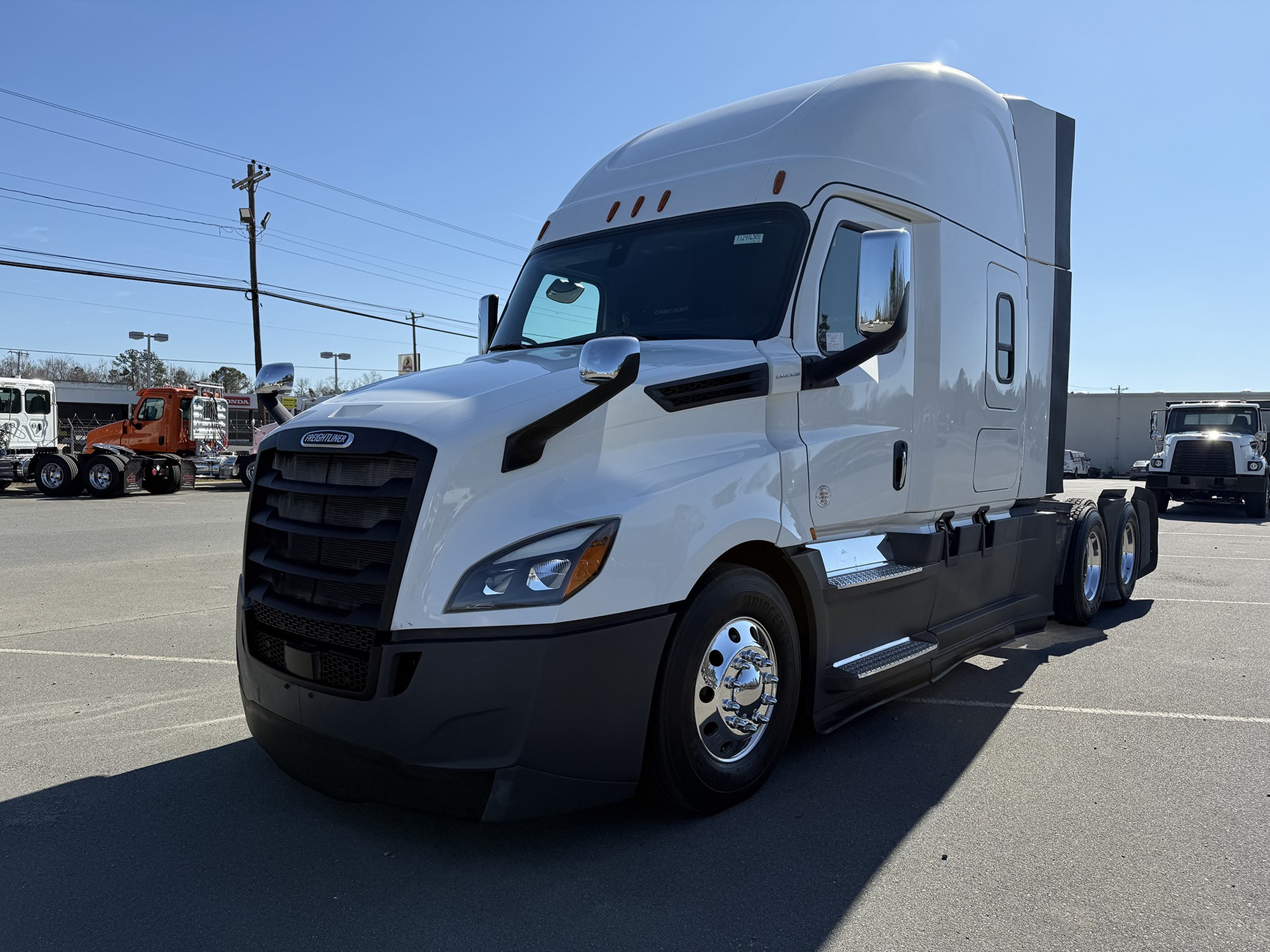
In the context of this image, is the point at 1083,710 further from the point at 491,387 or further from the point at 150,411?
the point at 150,411

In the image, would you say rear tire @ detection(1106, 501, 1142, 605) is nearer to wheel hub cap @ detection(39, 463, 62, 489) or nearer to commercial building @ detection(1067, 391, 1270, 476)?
wheel hub cap @ detection(39, 463, 62, 489)

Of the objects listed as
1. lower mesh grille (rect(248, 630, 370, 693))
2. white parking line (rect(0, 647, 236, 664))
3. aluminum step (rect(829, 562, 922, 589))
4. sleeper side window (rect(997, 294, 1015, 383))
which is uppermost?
sleeper side window (rect(997, 294, 1015, 383))

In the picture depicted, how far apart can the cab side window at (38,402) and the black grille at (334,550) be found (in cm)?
2529

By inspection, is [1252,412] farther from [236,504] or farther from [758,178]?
[236,504]

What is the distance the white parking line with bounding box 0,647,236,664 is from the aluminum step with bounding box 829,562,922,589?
4.14 m

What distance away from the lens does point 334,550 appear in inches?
132

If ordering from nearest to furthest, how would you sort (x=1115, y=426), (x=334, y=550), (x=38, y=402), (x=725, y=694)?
(x=334, y=550), (x=725, y=694), (x=38, y=402), (x=1115, y=426)

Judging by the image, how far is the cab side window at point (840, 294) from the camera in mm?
4316

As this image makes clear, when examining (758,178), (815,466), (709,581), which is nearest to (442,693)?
(709,581)

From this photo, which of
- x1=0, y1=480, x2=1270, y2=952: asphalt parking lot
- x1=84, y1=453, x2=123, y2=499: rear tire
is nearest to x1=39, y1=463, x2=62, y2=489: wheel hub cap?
x1=84, y1=453, x2=123, y2=499: rear tire

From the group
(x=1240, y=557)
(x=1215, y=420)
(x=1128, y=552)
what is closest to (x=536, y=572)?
(x=1128, y=552)

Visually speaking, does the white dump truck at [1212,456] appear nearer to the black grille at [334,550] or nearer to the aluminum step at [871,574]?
the aluminum step at [871,574]

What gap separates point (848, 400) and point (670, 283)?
1.05 meters

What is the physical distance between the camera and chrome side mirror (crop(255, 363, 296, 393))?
4.34 meters
